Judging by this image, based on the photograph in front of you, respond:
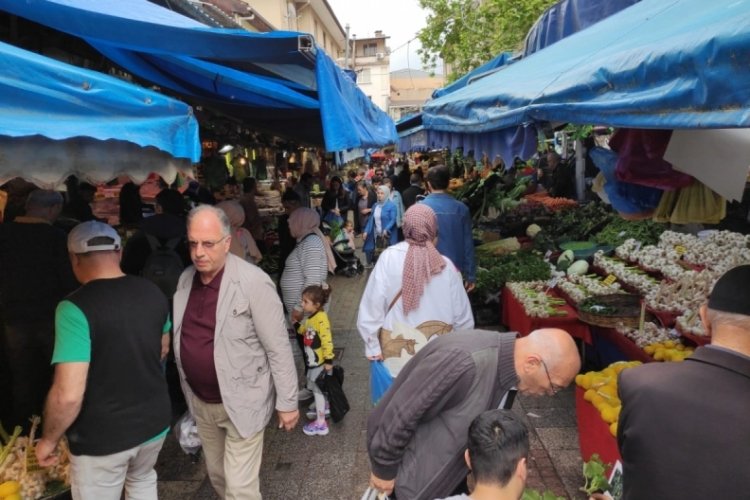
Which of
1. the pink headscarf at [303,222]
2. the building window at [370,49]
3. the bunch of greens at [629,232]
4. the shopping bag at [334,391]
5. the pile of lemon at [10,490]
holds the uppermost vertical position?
the building window at [370,49]

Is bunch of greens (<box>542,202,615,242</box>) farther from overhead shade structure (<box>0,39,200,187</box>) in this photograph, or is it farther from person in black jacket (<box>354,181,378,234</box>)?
overhead shade structure (<box>0,39,200,187</box>)

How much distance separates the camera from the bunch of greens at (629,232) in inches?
260

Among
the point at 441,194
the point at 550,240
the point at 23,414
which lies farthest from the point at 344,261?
the point at 23,414

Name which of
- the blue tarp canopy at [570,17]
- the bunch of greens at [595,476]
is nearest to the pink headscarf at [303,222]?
the bunch of greens at [595,476]

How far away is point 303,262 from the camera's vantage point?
4.78m

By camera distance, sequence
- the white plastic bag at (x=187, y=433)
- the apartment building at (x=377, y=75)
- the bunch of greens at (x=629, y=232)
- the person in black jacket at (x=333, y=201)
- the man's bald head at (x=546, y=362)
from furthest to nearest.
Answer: the apartment building at (x=377, y=75), the person in black jacket at (x=333, y=201), the bunch of greens at (x=629, y=232), the white plastic bag at (x=187, y=433), the man's bald head at (x=546, y=362)

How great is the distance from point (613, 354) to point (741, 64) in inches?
171

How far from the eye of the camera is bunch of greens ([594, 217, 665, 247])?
6.59m

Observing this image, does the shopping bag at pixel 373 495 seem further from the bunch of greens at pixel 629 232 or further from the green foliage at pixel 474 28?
the green foliage at pixel 474 28

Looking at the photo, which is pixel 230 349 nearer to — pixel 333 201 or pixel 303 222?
pixel 303 222

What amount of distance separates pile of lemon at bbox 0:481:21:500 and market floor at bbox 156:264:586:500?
104 cm

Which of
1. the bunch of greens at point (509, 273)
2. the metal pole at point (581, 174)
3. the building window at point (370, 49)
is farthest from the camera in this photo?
the building window at point (370, 49)

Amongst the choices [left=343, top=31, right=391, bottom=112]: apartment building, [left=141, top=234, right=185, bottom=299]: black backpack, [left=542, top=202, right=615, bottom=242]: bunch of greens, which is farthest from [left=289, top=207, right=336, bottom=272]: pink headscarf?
[left=343, top=31, right=391, bottom=112]: apartment building

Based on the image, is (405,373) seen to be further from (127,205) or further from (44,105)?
(127,205)
